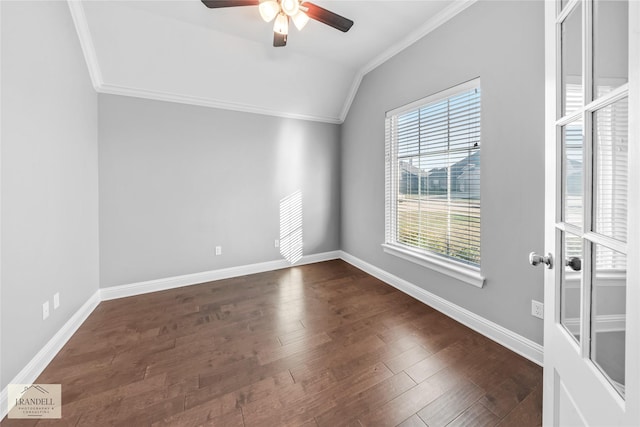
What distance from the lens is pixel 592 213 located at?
0.74m

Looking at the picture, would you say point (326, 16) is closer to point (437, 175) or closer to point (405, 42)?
point (405, 42)

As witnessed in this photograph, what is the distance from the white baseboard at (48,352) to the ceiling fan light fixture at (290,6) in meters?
2.98

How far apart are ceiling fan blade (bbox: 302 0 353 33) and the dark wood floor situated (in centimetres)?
261

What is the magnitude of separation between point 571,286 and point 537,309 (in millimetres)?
1190

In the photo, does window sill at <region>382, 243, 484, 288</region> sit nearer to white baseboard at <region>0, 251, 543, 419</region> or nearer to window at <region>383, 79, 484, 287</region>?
window at <region>383, 79, 484, 287</region>

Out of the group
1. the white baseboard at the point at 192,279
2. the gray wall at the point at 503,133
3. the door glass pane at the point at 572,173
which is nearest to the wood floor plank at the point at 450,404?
the gray wall at the point at 503,133

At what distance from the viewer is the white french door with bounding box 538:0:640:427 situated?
53cm

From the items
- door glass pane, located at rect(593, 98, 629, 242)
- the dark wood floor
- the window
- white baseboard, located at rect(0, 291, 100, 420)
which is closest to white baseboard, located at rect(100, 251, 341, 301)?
the dark wood floor

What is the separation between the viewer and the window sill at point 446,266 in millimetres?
2119

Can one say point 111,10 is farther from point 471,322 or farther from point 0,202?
point 471,322

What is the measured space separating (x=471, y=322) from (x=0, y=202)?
336cm

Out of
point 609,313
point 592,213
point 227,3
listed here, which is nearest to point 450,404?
point 609,313

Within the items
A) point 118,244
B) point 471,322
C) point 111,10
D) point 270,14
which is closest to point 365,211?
point 471,322

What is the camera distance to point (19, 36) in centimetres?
155
